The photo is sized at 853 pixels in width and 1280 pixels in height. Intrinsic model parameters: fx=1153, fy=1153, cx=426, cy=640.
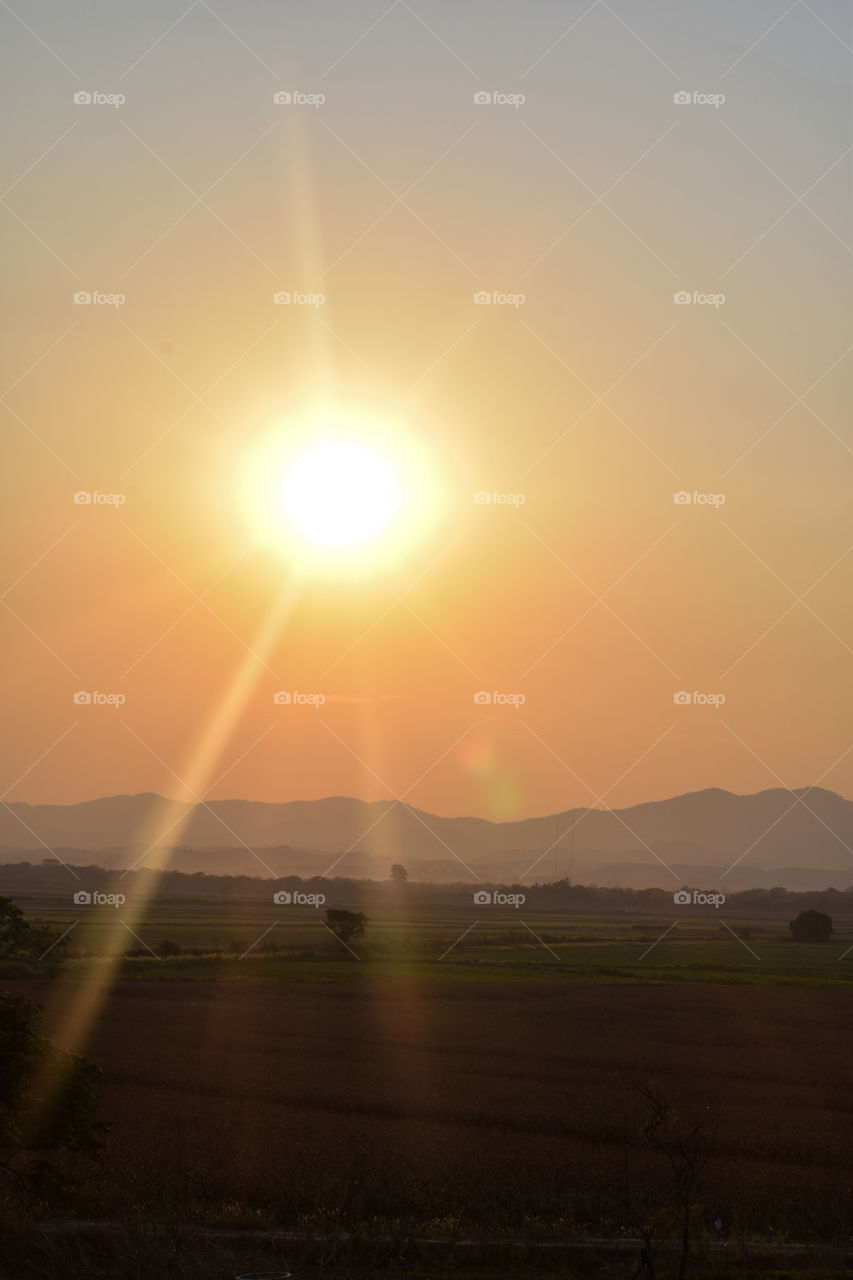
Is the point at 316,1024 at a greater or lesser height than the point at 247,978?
lesser

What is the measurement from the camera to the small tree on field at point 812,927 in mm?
102750

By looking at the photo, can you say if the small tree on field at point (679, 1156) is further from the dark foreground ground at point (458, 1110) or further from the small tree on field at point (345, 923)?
the small tree on field at point (345, 923)

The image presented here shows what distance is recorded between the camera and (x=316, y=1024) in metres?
41.1

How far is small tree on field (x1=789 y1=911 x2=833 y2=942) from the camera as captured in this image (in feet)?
337

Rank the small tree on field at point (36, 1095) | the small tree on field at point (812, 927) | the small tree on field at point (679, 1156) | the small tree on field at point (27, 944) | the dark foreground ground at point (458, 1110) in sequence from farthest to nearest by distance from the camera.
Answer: the small tree on field at point (812, 927) → the small tree on field at point (27, 944) → the dark foreground ground at point (458, 1110) → the small tree on field at point (36, 1095) → the small tree on field at point (679, 1156)

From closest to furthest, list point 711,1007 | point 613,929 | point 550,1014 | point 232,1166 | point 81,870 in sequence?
point 232,1166 < point 550,1014 < point 711,1007 < point 613,929 < point 81,870

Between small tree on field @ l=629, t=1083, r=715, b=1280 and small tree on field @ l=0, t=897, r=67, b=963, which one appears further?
small tree on field @ l=0, t=897, r=67, b=963

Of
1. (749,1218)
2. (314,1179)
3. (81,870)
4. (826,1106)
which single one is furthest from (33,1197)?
(81,870)

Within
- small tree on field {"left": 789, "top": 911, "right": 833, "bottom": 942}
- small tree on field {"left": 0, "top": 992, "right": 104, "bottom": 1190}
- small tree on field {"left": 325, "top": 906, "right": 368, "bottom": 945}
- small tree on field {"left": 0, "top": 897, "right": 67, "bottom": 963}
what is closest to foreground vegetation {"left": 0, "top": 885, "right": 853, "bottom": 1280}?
small tree on field {"left": 0, "top": 992, "right": 104, "bottom": 1190}

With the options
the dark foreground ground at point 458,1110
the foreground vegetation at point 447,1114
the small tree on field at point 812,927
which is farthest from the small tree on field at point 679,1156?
the small tree on field at point 812,927

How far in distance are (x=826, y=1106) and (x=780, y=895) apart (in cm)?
17952

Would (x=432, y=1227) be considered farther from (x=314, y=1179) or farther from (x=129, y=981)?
(x=129, y=981)

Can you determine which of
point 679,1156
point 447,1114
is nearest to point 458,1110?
point 447,1114

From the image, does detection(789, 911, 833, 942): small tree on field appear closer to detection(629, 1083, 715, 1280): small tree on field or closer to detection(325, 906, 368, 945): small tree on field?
detection(325, 906, 368, 945): small tree on field
